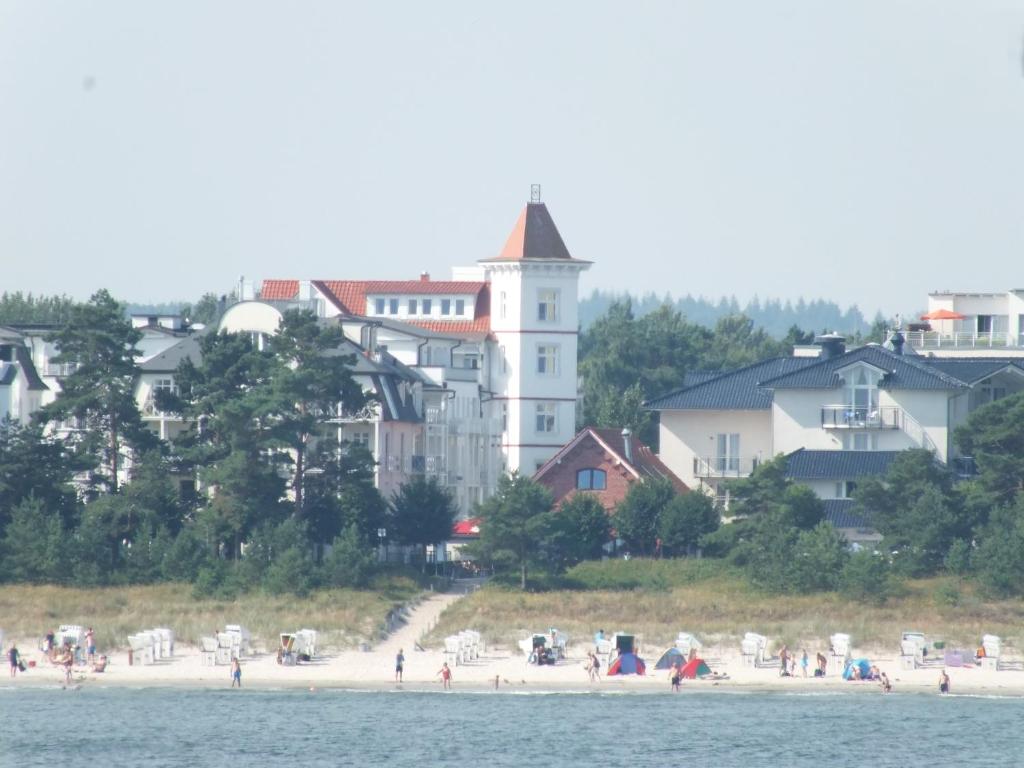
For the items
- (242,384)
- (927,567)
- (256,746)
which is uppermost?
(242,384)

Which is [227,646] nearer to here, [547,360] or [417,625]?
[417,625]

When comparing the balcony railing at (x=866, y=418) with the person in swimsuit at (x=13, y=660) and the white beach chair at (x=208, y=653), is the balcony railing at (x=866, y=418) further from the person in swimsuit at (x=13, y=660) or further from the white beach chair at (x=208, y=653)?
the person in swimsuit at (x=13, y=660)

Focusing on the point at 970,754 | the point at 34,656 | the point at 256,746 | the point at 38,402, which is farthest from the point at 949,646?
the point at 38,402

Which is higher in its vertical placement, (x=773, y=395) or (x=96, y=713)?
(x=773, y=395)

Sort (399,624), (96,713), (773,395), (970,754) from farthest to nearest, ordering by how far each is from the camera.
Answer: (773,395), (399,624), (96,713), (970,754)

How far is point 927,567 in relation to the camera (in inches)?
3524

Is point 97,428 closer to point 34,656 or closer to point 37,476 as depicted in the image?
point 37,476

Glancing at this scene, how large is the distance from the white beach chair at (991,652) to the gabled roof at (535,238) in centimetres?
4656

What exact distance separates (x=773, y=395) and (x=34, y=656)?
3593 cm

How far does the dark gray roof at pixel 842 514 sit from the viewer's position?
3792 inches

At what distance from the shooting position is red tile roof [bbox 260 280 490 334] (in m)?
126

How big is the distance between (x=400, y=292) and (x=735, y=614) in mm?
48581

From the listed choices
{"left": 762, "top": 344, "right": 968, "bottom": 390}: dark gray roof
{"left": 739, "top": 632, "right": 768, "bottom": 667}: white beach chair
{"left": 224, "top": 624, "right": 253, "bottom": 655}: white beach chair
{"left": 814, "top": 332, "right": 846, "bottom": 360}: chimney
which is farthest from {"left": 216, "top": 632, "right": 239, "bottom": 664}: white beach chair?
{"left": 814, "top": 332, "right": 846, "bottom": 360}: chimney

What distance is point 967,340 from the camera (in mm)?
128625
